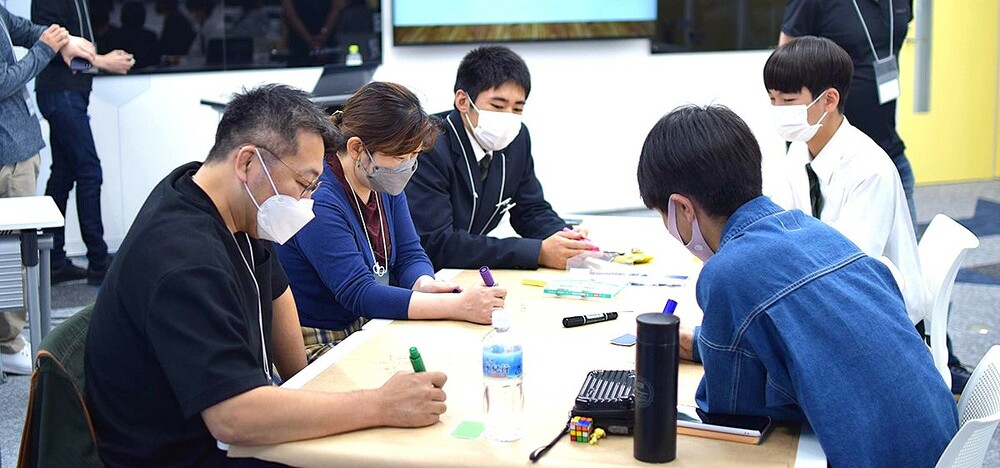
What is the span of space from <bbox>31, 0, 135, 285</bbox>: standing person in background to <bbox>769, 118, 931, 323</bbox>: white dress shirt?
3347 mm

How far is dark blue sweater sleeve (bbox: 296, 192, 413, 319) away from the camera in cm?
250

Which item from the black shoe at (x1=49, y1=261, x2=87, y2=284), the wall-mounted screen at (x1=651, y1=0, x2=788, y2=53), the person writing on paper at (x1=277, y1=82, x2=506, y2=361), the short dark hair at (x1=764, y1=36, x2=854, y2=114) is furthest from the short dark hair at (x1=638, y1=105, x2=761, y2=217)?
the wall-mounted screen at (x1=651, y1=0, x2=788, y2=53)

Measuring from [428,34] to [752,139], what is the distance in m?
4.62

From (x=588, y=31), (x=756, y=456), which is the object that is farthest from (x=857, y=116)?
(x=756, y=456)

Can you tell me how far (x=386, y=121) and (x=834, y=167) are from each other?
1.24m

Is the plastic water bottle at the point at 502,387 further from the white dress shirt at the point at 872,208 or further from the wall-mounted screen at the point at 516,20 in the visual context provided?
the wall-mounted screen at the point at 516,20

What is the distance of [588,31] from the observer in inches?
A: 259

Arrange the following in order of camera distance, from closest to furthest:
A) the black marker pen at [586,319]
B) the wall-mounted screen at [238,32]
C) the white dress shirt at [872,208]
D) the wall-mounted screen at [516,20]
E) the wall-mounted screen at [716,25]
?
the black marker pen at [586,319]
the white dress shirt at [872,208]
the wall-mounted screen at [238,32]
the wall-mounted screen at [516,20]
the wall-mounted screen at [716,25]

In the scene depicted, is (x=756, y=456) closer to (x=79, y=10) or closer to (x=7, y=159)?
(x=7, y=159)

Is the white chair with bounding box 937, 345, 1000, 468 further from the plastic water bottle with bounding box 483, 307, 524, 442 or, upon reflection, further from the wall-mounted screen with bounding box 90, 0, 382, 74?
the wall-mounted screen with bounding box 90, 0, 382, 74

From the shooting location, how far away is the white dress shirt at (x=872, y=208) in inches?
111

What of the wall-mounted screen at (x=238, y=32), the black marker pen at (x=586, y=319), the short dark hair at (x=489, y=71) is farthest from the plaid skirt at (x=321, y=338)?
the wall-mounted screen at (x=238, y=32)

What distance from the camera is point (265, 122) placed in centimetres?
196

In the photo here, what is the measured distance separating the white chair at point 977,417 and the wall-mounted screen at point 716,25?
5.02 metres
